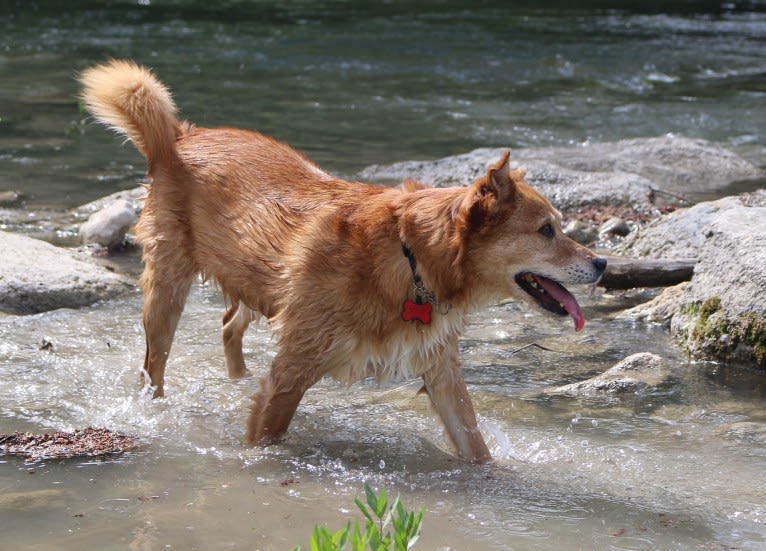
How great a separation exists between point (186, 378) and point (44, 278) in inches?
66.6

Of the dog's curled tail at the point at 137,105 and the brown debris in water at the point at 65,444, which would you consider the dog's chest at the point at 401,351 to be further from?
the dog's curled tail at the point at 137,105

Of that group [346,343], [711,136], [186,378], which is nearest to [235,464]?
[346,343]

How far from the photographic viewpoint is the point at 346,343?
18.0ft

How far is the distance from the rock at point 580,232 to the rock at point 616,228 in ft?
0.44

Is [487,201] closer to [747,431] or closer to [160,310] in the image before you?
[747,431]

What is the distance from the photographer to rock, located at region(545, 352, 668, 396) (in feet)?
21.7

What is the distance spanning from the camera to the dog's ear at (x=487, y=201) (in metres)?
5.17

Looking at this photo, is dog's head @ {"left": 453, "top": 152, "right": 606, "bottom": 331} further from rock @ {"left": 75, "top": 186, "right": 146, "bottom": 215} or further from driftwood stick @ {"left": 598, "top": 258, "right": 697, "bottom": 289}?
rock @ {"left": 75, "top": 186, "right": 146, "bottom": 215}

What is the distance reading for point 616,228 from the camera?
9891 millimetres

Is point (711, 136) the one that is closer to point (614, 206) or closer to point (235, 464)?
point (614, 206)

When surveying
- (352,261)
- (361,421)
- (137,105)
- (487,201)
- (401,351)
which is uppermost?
(137,105)

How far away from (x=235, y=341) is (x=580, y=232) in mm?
3893

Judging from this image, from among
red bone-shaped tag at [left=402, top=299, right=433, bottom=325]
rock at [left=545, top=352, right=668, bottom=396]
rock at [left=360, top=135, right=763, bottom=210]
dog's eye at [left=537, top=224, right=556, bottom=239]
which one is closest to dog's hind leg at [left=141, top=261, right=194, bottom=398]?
red bone-shaped tag at [left=402, top=299, right=433, bottom=325]

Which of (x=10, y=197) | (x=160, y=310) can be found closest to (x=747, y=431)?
(x=160, y=310)
